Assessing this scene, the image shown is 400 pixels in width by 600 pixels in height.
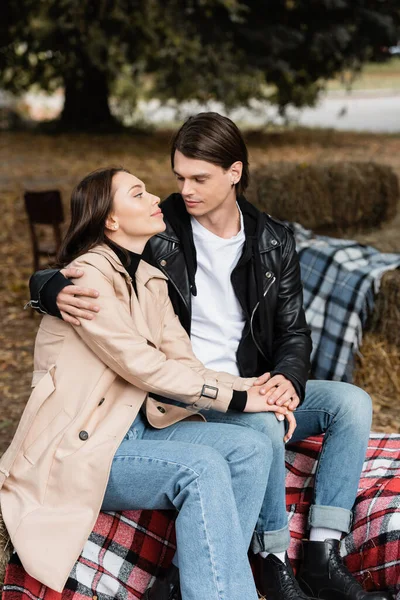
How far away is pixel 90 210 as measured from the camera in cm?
260

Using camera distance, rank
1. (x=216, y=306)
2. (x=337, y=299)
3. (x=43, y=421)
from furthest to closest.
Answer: (x=337, y=299) → (x=216, y=306) → (x=43, y=421)

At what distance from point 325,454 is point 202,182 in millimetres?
1011

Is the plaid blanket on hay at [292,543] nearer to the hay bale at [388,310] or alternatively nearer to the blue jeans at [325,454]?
the blue jeans at [325,454]

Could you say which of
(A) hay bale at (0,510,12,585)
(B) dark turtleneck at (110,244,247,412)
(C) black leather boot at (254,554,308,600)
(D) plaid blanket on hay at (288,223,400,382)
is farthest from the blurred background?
(C) black leather boot at (254,554,308,600)

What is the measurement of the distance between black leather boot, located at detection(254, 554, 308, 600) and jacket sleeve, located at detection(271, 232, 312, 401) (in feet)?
2.20

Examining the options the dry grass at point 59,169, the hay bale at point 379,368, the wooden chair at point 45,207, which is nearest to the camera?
the hay bale at point 379,368

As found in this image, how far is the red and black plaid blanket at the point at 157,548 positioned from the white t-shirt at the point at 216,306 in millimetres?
531

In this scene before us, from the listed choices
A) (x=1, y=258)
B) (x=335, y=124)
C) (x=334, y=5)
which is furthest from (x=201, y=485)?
(x=335, y=124)

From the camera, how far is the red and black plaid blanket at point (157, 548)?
2.52m

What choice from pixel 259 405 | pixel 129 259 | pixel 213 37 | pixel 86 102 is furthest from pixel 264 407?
pixel 86 102

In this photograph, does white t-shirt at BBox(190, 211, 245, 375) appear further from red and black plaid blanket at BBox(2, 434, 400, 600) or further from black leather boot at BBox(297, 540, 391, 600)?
black leather boot at BBox(297, 540, 391, 600)

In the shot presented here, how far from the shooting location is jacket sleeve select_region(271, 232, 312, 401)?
2.96 m

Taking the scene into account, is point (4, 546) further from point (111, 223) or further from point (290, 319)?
point (290, 319)

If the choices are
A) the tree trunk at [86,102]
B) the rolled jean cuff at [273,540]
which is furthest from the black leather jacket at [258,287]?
the tree trunk at [86,102]
